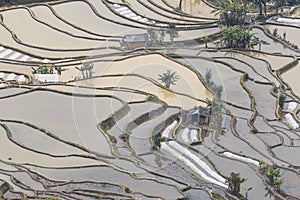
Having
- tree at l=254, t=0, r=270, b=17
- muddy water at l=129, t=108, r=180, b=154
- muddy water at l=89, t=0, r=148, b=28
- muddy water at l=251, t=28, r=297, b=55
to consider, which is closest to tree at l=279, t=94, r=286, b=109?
muddy water at l=129, t=108, r=180, b=154

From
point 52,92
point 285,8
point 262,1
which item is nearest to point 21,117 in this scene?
point 52,92

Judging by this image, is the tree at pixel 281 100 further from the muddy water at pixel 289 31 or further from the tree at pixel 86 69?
the muddy water at pixel 289 31

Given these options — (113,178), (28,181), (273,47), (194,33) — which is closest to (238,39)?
(273,47)

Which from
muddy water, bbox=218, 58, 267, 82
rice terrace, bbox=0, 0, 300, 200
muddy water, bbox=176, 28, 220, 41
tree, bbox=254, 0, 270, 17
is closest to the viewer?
rice terrace, bbox=0, 0, 300, 200

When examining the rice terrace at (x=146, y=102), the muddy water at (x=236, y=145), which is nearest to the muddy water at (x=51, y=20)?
the rice terrace at (x=146, y=102)

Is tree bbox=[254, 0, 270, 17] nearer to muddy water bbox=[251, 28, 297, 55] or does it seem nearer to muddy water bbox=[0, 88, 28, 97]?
muddy water bbox=[251, 28, 297, 55]

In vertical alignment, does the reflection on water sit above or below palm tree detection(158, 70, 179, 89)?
below

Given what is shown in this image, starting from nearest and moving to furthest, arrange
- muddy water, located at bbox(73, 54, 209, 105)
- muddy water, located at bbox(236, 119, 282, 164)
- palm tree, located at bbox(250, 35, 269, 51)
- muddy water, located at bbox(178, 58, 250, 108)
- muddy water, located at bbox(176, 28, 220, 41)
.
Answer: muddy water, located at bbox(236, 119, 282, 164) → muddy water, located at bbox(178, 58, 250, 108) → muddy water, located at bbox(73, 54, 209, 105) → palm tree, located at bbox(250, 35, 269, 51) → muddy water, located at bbox(176, 28, 220, 41)

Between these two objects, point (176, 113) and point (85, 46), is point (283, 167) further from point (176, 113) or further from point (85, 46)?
point (85, 46)
